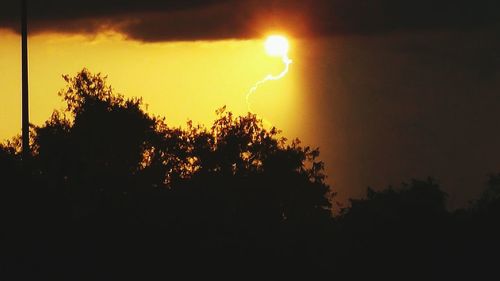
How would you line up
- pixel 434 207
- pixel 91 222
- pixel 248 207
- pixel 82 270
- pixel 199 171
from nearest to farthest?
pixel 82 270, pixel 91 222, pixel 434 207, pixel 248 207, pixel 199 171

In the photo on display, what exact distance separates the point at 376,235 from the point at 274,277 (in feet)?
12.2

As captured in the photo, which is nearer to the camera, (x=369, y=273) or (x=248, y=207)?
(x=369, y=273)

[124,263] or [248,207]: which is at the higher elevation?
[248,207]

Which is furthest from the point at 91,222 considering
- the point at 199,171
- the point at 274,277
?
the point at 199,171

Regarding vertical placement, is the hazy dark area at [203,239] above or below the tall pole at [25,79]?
below

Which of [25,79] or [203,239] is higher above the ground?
[25,79]

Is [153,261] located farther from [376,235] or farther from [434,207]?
[434,207]

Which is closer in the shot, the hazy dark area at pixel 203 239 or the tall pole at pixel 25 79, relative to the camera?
the hazy dark area at pixel 203 239

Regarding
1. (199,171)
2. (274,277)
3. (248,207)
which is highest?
(199,171)

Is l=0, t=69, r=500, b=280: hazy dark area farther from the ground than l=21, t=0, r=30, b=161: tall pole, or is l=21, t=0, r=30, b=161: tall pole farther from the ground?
l=21, t=0, r=30, b=161: tall pole

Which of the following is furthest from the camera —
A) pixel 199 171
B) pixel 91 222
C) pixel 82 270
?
pixel 199 171

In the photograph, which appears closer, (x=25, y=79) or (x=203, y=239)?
(x=203, y=239)

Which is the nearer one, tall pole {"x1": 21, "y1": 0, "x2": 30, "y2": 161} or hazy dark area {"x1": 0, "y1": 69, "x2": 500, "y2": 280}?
hazy dark area {"x1": 0, "y1": 69, "x2": 500, "y2": 280}

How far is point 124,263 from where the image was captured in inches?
1372
